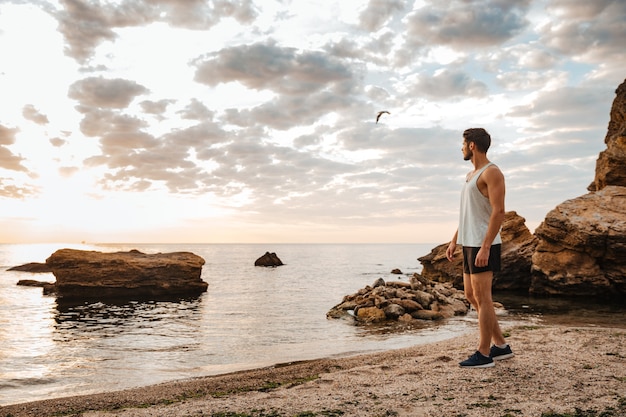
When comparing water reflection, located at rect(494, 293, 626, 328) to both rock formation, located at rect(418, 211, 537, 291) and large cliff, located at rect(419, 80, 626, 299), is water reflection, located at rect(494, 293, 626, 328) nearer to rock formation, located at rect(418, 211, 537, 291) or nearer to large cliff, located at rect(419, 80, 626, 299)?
large cliff, located at rect(419, 80, 626, 299)

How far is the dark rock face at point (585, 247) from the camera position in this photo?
25516mm

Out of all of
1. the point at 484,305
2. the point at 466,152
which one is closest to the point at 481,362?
the point at 484,305

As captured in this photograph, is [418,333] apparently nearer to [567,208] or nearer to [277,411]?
[277,411]

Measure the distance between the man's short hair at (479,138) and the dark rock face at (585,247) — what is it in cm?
2326

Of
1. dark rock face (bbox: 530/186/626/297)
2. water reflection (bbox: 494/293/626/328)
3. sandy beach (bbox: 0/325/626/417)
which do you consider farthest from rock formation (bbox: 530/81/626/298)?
sandy beach (bbox: 0/325/626/417)

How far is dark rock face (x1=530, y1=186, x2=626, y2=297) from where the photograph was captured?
25.5m

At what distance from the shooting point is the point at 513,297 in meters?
29.1

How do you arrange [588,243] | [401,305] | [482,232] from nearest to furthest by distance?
[482,232], [401,305], [588,243]

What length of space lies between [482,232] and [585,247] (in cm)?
2471

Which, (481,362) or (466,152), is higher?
(466,152)

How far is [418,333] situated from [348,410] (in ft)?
40.2

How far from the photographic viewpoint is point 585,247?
87.6 feet

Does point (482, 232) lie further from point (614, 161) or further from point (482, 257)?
point (614, 161)

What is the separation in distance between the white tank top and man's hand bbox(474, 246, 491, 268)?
0.24 meters
